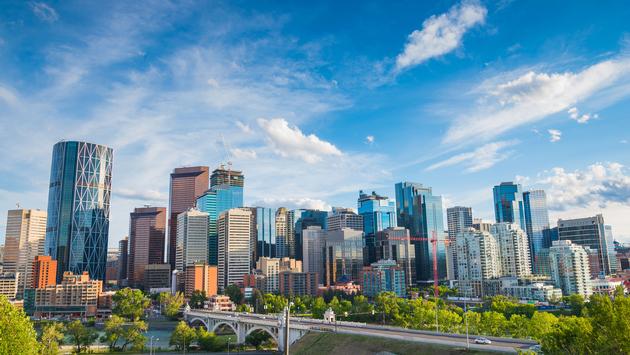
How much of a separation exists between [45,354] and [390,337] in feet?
167

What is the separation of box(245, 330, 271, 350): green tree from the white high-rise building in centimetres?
12238

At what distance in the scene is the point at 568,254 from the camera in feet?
611

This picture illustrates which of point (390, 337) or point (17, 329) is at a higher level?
point (17, 329)

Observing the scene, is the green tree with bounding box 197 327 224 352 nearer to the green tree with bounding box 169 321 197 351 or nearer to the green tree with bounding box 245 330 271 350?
the green tree with bounding box 169 321 197 351

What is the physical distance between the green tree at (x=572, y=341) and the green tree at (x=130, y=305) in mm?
161263

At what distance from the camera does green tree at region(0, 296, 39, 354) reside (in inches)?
1736

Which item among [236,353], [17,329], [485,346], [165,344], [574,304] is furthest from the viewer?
[574,304]

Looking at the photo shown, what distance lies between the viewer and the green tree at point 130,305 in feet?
600

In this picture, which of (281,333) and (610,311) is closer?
(610,311)

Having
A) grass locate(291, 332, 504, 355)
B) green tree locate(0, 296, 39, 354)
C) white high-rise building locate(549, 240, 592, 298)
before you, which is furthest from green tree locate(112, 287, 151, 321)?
white high-rise building locate(549, 240, 592, 298)

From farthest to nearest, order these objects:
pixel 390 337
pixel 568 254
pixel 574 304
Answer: pixel 568 254 < pixel 574 304 < pixel 390 337

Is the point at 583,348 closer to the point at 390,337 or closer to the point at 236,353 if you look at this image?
the point at 390,337

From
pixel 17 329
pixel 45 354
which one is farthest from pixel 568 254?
pixel 17 329

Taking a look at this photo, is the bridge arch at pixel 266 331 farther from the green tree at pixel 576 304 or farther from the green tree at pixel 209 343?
the green tree at pixel 576 304
